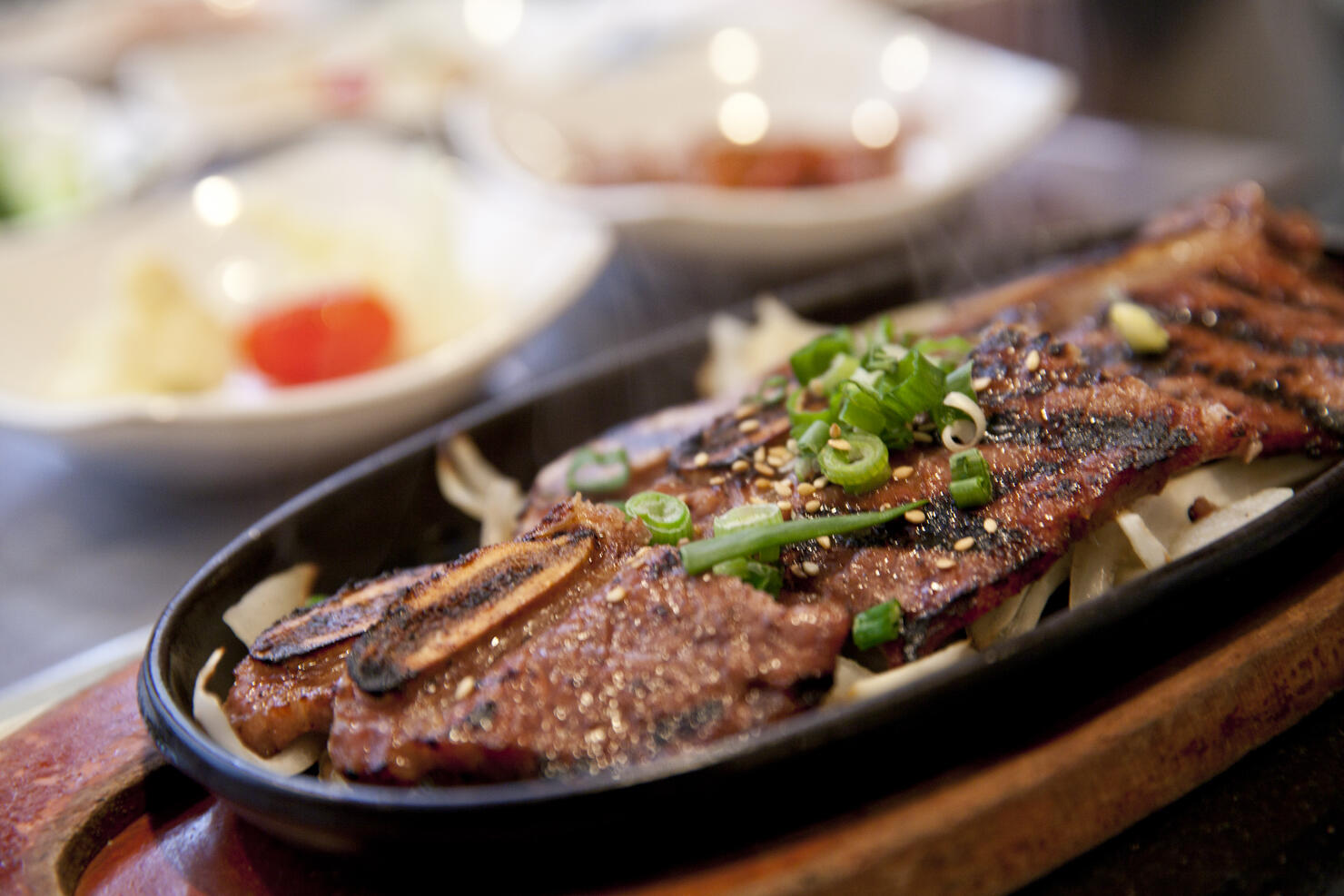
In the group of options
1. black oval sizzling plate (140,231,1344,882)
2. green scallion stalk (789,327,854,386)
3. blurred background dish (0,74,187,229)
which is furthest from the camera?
blurred background dish (0,74,187,229)

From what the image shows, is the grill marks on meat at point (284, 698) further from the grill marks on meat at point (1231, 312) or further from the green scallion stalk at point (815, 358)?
the grill marks on meat at point (1231, 312)

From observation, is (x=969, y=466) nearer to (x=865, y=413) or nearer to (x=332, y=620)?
(x=865, y=413)

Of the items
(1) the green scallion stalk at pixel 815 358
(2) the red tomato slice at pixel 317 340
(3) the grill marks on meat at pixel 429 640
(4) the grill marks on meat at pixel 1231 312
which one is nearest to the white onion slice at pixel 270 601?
(3) the grill marks on meat at pixel 429 640

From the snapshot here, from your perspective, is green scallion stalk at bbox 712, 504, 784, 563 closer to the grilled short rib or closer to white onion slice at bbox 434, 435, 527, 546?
the grilled short rib

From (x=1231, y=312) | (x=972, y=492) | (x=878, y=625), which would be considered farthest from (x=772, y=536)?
(x=1231, y=312)

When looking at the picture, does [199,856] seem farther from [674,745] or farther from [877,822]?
[877,822]

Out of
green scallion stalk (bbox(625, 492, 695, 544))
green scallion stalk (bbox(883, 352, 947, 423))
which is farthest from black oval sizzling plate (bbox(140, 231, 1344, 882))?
green scallion stalk (bbox(883, 352, 947, 423))
